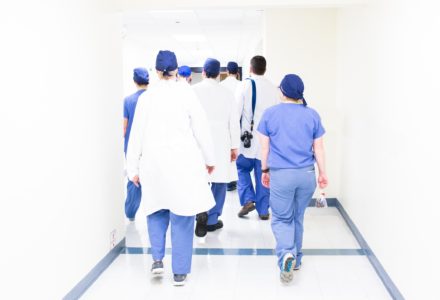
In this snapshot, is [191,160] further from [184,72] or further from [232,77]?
→ [232,77]

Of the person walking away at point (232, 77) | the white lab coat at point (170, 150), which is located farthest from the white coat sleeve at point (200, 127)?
the person walking away at point (232, 77)

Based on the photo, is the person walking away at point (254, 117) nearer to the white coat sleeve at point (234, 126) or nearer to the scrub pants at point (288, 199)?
the white coat sleeve at point (234, 126)

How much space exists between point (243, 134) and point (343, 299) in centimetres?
203

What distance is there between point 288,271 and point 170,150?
3.53 ft

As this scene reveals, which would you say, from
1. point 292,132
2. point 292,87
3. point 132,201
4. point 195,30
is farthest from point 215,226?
point 195,30

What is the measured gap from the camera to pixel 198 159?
130 inches

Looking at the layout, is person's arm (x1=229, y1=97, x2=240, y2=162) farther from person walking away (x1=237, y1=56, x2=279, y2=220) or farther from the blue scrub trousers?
the blue scrub trousers

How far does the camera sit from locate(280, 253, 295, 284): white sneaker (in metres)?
3.22

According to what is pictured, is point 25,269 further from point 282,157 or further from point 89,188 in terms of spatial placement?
point 282,157

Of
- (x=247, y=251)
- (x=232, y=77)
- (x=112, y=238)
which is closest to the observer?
(x=112, y=238)

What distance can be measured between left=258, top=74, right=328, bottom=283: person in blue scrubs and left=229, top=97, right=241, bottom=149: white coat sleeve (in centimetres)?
106

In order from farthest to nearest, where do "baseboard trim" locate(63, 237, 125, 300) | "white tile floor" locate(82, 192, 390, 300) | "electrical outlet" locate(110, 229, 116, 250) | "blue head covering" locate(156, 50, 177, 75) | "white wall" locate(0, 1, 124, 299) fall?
Answer: "electrical outlet" locate(110, 229, 116, 250)
"blue head covering" locate(156, 50, 177, 75)
"white tile floor" locate(82, 192, 390, 300)
"baseboard trim" locate(63, 237, 125, 300)
"white wall" locate(0, 1, 124, 299)

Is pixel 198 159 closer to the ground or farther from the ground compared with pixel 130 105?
closer to the ground

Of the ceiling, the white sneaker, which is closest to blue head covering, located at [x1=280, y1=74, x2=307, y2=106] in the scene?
the white sneaker
